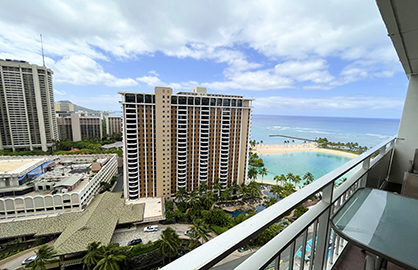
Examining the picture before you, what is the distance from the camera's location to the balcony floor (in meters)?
1.30

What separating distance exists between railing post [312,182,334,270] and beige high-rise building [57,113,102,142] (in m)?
39.4

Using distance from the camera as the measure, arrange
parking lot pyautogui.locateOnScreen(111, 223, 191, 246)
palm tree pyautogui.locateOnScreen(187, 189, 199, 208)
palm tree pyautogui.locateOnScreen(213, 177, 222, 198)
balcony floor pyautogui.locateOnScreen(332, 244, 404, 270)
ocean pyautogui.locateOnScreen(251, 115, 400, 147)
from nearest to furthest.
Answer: balcony floor pyautogui.locateOnScreen(332, 244, 404, 270) → parking lot pyautogui.locateOnScreen(111, 223, 191, 246) → palm tree pyautogui.locateOnScreen(187, 189, 199, 208) → palm tree pyautogui.locateOnScreen(213, 177, 222, 198) → ocean pyautogui.locateOnScreen(251, 115, 400, 147)

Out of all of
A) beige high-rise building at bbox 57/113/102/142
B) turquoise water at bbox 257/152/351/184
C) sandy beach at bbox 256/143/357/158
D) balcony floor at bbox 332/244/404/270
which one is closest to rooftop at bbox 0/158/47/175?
balcony floor at bbox 332/244/404/270

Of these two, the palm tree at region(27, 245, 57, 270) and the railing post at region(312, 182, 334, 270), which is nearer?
the railing post at region(312, 182, 334, 270)

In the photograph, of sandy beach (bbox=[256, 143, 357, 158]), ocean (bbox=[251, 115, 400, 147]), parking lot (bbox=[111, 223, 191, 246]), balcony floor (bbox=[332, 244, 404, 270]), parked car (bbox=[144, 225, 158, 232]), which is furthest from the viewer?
ocean (bbox=[251, 115, 400, 147])

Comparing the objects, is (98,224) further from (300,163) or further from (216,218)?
(300,163)

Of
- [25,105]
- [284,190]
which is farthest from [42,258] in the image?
[25,105]

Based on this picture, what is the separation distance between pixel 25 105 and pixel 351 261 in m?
35.0

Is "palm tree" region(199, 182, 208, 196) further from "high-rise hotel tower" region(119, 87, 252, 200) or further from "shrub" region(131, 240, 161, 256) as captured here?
"shrub" region(131, 240, 161, 256)

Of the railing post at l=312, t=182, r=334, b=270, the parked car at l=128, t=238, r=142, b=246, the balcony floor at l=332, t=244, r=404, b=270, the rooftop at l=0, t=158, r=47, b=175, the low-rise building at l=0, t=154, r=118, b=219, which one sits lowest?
the parked car at l=128, t=238, r=142, b=246

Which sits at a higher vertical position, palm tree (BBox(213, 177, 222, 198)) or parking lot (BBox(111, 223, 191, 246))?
palm tree (BBox(213, 177, 222, 198))

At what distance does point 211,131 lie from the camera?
14344 millimetres

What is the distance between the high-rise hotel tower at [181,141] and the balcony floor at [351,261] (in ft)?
40.5

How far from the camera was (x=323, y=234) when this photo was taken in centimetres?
105
